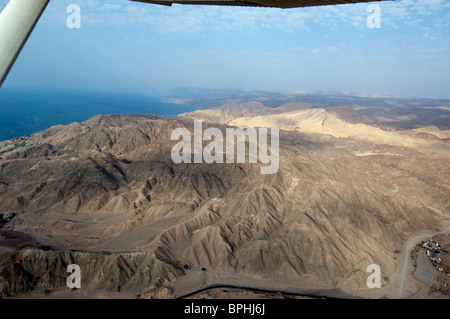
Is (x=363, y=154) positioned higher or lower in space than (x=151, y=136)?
lower

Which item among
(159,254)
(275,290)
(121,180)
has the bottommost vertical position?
(275,290)
